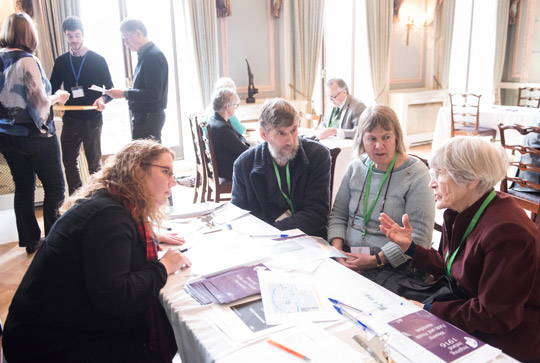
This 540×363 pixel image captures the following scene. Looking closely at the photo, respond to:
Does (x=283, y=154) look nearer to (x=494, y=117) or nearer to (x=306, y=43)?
(x=306, y=43)

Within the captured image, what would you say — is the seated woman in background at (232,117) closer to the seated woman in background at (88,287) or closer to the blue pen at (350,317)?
the seated woman in background at (88,287)

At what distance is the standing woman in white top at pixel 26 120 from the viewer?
2639mm

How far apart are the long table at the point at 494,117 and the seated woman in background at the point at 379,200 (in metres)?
3.65

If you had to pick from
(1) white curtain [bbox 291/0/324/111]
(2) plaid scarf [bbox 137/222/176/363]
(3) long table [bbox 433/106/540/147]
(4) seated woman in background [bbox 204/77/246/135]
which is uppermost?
(1) white curtain [bbox 291/0/324/111]

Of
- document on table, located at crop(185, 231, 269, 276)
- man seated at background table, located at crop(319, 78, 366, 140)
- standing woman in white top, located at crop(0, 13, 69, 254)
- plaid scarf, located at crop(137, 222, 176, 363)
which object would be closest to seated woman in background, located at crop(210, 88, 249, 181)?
man seated at background table, located at crop(319, 78, 366, 140)

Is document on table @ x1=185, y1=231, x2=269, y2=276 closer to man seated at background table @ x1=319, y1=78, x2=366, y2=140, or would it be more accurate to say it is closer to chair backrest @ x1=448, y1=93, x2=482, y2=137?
man seated at background table @ x1=319, y1=78, x2=366, y2=140

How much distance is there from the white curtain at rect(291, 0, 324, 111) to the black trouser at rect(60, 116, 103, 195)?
132 inches

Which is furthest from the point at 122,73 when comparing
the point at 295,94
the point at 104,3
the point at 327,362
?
the point at 327,362

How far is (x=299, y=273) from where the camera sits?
141 cm

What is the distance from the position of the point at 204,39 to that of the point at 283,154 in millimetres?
3709

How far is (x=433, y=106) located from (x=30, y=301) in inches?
290

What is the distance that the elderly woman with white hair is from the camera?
1165 mm

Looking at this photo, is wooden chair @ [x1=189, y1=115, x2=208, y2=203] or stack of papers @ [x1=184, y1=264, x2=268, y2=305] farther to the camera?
wooden chair @ [x1=189, y1=115, x2=208, y2=203]

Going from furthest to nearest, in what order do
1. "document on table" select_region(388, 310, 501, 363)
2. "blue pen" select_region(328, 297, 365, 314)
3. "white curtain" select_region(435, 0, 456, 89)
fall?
"white curtain" select_region(435, 0, 456, 89) → "blue pen" select_region(328, 297, 365, 314) → "document on table" select_region(388, 310, 501, 363)
